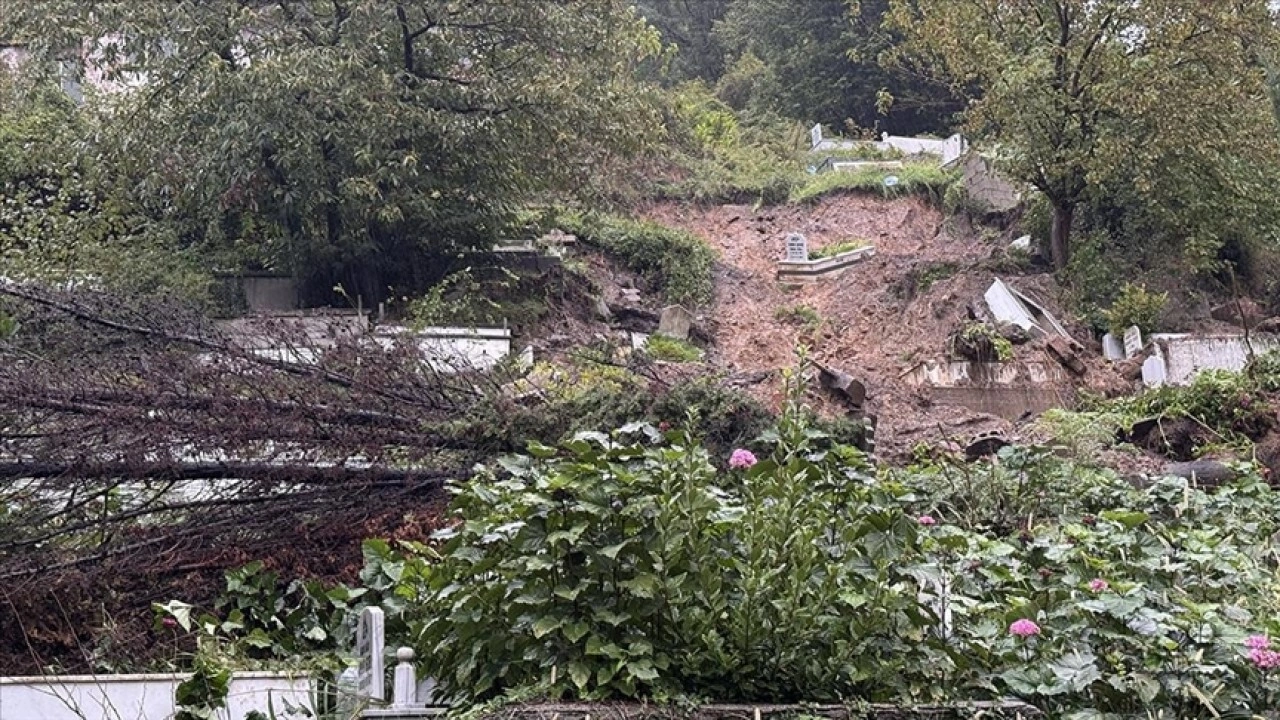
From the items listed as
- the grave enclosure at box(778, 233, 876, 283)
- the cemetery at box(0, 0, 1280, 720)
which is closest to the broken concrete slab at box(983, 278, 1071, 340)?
the cemetery at box(0, 0, 1280, 720)

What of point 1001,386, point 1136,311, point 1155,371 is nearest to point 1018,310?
point 1136,311

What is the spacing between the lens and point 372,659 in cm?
291

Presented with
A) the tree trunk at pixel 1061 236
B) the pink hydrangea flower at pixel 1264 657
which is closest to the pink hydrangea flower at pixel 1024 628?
the pink hydrangea flower at pixel 1264 657

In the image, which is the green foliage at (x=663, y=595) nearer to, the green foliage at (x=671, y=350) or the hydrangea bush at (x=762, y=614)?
the hydrangea bush at (x=762, y=614)

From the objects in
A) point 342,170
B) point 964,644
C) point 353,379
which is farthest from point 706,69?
point 964,644

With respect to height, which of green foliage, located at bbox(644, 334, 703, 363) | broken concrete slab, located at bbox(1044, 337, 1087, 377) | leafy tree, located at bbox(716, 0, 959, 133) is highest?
leafy tree, located at bbox(716, 0, 959, 133)

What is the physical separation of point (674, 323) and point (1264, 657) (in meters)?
10.6

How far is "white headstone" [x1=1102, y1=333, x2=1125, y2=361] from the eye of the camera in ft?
40.3

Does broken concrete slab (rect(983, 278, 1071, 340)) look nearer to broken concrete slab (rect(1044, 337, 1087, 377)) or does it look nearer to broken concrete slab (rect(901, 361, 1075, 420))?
broken concrete slab (rect(1044, 337, 1087, 377))

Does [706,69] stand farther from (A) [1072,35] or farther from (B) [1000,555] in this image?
(B) [1000,555]

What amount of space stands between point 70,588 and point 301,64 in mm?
7151

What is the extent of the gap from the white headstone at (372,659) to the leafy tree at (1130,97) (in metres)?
11.5

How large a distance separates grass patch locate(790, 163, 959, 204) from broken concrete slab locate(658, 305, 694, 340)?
7.01 m

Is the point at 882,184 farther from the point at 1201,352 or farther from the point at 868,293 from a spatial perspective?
the point at 1201,352
